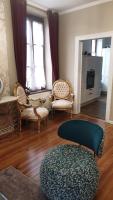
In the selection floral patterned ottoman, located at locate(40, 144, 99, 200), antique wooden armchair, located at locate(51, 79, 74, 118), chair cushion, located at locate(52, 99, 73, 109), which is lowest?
floral patterned ottoman, located at locate(40, 144, 99, 200)

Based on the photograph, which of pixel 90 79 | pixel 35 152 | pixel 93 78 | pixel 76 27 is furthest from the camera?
pixel 93 78

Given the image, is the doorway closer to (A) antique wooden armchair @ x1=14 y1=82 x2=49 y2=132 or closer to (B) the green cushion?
(A) antique wooden armchair @ x1=14 y1=82 x2=49 y2=132

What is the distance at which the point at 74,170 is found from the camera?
4.89ft

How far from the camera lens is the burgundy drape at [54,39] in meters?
4.18

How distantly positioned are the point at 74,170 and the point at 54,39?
3.69 meters

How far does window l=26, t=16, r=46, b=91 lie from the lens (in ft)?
13.2

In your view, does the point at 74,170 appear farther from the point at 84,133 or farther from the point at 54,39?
the point at 54,39

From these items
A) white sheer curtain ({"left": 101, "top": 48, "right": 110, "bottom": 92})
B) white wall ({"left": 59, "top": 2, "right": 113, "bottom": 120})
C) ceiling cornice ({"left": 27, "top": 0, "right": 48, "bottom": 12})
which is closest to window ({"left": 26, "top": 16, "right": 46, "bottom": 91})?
ceiling cornice ({"left": 27, "top": 0, "right": 48, "bottom": 12})

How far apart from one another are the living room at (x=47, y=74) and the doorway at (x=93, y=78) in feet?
2.56

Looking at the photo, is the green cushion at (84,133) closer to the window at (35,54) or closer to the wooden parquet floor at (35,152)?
the wooden parquet floor at (35,152)

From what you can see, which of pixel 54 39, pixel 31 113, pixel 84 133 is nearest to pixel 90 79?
pixel 54 39

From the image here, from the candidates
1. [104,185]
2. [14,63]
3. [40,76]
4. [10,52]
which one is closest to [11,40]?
[10,52]

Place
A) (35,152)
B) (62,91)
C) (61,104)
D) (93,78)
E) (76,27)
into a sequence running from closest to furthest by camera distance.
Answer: (35,152)
(61,104)
(76,27)
(62,91)
(93,78)

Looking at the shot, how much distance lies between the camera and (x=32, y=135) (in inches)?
130
